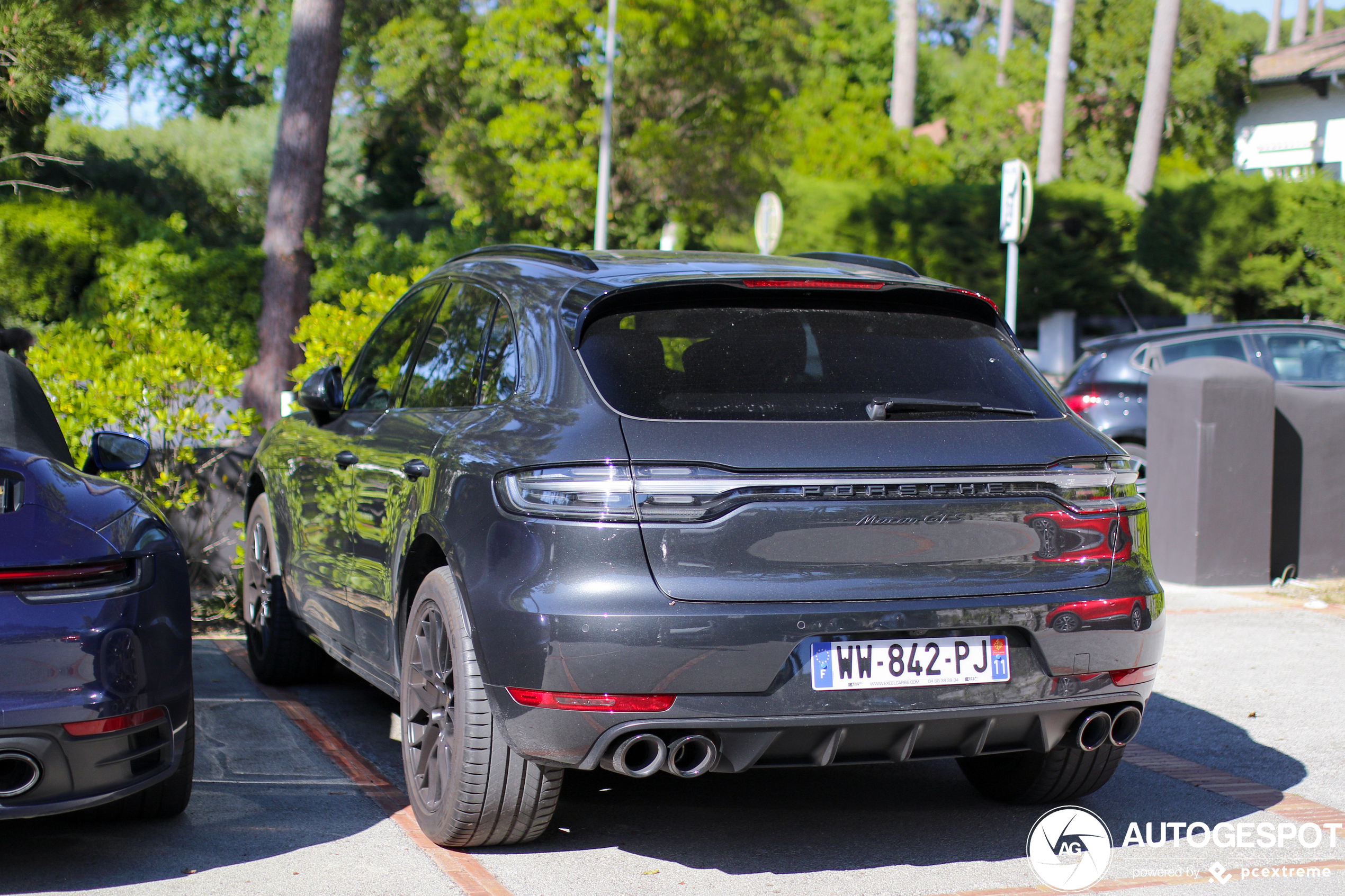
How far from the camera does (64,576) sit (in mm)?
3588

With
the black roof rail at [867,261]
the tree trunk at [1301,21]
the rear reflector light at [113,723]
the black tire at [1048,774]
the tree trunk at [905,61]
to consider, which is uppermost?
the tree trunk at [1301,21]

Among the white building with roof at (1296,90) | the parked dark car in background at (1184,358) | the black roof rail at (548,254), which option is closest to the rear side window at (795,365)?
the black roof rail at (548,254)

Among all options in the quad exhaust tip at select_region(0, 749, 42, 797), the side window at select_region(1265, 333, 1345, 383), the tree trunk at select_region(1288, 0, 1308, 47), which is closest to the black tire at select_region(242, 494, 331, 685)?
the quad exhaust tip at select_region(0, 749, 42, 797)

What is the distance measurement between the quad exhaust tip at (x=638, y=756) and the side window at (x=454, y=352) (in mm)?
1242

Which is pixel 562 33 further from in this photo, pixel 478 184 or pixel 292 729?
pixel 292 729

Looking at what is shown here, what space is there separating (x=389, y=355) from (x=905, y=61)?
3496 centimetres

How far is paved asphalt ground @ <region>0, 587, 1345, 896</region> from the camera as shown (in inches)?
153

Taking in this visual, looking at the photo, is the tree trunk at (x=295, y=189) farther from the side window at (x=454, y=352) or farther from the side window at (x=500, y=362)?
the side window at (x=500, y=362)

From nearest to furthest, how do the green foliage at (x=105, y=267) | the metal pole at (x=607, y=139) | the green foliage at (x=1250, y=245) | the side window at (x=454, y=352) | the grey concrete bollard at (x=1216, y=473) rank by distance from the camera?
the side window at (x=454, y=352)
the grey concrete bollard at (x=1216, y=473)
the green foliage at (x=105, y=267)
the metal pole at (x=607, y=139)
the green foliage at (x=1250, y=245)

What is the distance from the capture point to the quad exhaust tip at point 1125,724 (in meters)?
3.96

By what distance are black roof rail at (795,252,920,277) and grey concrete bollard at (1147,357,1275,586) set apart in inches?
156

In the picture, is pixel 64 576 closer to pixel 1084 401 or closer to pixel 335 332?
pixel 335 332

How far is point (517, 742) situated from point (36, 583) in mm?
1253

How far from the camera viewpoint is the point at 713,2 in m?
26.6
